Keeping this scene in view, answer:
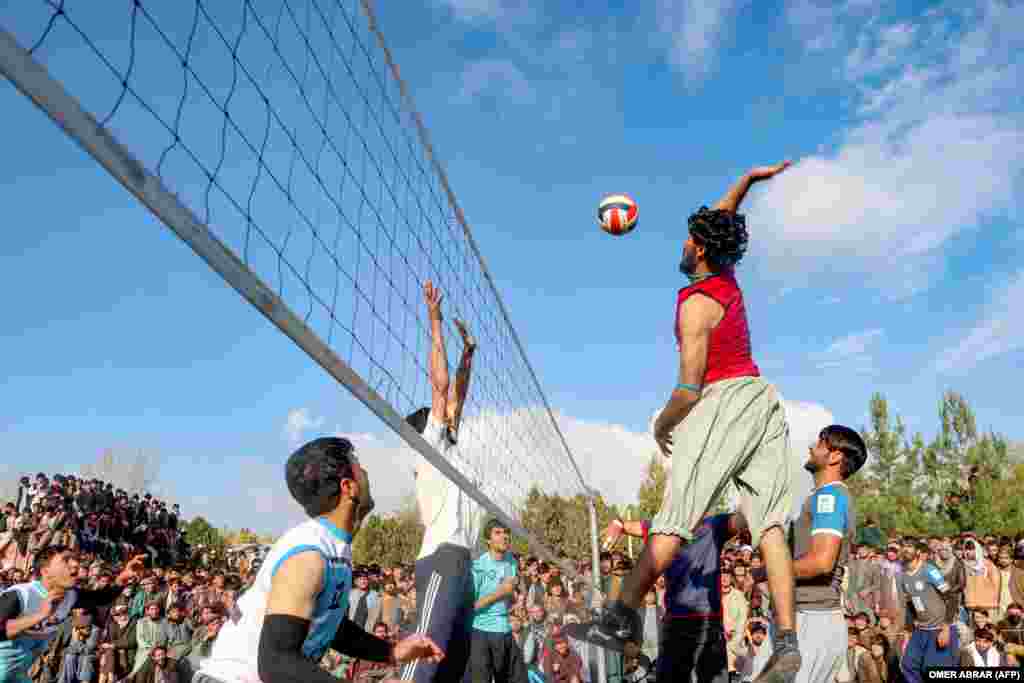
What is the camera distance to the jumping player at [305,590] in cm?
248

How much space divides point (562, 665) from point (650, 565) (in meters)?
7.18

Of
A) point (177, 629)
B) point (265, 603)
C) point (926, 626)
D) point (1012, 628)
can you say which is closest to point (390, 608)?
point (177, 629)

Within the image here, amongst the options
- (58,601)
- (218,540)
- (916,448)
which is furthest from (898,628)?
(218,540)

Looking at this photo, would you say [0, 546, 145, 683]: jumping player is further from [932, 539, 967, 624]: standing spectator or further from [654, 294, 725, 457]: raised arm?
[932, 539, 967, 624]: standing spectator

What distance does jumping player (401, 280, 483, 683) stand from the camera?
14.8ft

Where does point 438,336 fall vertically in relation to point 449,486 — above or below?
above

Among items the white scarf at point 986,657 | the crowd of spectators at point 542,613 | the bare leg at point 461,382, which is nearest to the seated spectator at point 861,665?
the crowd of spectators at point 542,613

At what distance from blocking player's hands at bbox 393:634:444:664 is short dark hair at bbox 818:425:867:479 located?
2462 mm

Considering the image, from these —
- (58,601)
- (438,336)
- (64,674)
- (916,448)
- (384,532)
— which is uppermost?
(916,448)

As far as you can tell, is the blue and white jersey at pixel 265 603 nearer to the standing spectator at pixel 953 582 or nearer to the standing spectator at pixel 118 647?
the standing spectator at pixel 118 647

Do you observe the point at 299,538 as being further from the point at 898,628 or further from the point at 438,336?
the point at 898,628

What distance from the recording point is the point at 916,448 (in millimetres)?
47438

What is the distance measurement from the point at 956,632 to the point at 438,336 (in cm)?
900

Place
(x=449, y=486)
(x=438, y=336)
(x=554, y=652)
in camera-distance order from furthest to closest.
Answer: (x=554, y=652), (x=438, y=336), (x=449, y=486)
